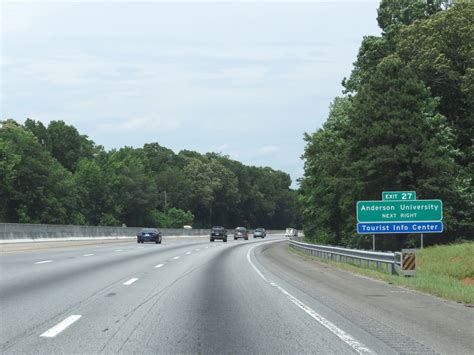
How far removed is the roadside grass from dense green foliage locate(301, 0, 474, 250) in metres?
10.8

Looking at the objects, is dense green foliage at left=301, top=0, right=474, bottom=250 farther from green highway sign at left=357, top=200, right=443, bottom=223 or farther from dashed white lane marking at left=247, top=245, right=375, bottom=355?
dashed white lane marking at left=247, top=245, right=375, bottom=355

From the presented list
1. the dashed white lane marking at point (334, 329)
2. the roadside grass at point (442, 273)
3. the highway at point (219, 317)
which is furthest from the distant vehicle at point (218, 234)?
the dashed white lane marking at point (334, 329)

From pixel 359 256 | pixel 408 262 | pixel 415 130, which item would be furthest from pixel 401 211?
pixel 415 130

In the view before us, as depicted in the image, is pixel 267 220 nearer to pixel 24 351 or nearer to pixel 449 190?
pixel 449 190

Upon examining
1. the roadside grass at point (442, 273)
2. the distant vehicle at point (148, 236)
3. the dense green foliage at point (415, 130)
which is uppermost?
the dense green foliage at point (415, 130)

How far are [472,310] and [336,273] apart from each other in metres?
10.2

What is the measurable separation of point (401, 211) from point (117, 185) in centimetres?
10663

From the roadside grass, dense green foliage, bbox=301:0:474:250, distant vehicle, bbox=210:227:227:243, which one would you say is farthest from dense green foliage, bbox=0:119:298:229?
the roadside grass

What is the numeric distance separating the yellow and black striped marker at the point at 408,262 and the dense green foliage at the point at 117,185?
3198 inches

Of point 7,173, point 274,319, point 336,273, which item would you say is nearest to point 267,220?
point 7,173

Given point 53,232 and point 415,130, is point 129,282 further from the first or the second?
point 53,232

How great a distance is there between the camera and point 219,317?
10680 mm

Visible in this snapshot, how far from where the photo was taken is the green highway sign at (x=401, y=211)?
2738 centimetres

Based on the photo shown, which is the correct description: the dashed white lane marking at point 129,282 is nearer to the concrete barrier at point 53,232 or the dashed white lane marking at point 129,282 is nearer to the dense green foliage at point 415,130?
the concrete barrier at point 53,232
